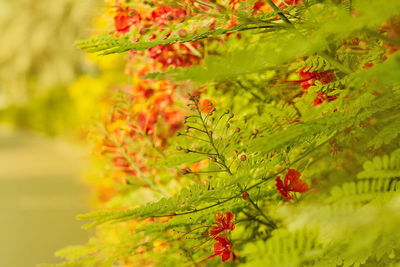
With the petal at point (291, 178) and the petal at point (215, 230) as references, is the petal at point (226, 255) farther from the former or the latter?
the petal at point (291, 178)

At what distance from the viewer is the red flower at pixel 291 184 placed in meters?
0.67

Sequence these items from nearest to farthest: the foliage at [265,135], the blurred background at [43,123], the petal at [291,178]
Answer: the foliage at [265,135], the petal at [291,178], the blurred background at [43,123]

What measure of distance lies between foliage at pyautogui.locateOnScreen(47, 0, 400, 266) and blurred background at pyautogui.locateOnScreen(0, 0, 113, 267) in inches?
11.0

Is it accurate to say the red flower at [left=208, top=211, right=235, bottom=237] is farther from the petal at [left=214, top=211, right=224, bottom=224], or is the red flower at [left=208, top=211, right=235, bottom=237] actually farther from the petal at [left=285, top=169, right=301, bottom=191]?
the petal at [left=285, top=169, right=301, bottom=191]

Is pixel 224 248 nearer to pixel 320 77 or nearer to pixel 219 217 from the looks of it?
pixel 219 217

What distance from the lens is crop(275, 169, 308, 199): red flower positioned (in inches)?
26.6

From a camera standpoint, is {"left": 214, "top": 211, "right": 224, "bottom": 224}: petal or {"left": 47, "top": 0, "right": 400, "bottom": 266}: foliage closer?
{"left": 47, "top": 0, "right": 400, "bottom": 266}: foliage

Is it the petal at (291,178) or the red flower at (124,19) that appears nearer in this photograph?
the petal at (291,178)

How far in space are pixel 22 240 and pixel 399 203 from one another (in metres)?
4.23

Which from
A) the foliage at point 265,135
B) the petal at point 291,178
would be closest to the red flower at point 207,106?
the foliage at point 265,135

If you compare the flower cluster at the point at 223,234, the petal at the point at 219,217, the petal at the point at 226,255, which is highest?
the petal at the point at 219,217

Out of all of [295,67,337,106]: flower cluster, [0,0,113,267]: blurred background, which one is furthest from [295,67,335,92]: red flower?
[0,0,113,267]: blurred background

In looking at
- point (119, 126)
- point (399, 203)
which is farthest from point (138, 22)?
point (399, 203)

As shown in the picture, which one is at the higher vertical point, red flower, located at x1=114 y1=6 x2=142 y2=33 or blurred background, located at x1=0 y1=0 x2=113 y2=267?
blurred background, located at x1=0 y1=0 x2=113 y2=267
